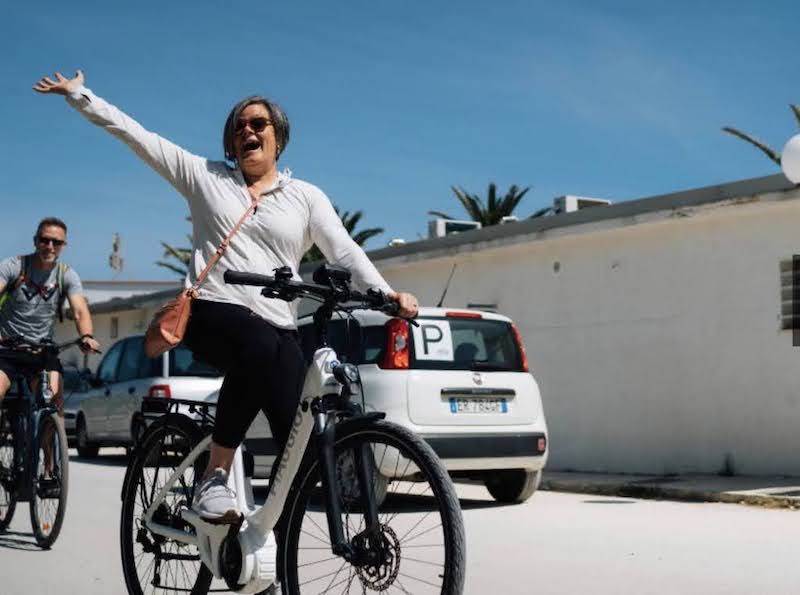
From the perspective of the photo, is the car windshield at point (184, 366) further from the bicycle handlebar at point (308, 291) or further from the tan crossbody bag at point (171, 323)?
the bicycle handlebar at point (308, 291)

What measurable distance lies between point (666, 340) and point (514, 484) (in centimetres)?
394

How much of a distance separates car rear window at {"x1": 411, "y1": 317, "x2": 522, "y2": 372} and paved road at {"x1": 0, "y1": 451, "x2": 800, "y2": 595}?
128 cm

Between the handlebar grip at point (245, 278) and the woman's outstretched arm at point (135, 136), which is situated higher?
the woman's outstretched arm at point (135, 136)

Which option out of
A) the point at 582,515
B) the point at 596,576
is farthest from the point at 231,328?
the point at 582,515

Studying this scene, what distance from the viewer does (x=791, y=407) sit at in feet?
41.1

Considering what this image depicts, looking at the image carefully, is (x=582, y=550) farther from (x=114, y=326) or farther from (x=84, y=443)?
(x=114, y=326)

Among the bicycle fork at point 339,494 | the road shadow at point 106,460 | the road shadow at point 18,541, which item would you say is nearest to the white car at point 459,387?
the road shadow at point 18,541

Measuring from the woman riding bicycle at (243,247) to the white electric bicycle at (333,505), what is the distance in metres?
0.21

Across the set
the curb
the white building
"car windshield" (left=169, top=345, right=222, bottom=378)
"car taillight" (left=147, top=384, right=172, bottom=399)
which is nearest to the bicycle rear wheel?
the curb

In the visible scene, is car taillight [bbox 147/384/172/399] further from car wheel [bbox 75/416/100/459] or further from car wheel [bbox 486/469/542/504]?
car wheel [bbox 486/469/542/504]

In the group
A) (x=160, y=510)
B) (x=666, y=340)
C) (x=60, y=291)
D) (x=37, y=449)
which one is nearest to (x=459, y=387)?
(x=60, y=291)

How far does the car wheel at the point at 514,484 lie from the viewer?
1078 centimetres

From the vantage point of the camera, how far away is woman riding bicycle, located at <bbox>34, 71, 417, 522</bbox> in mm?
4406

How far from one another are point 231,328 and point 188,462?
72 cm
